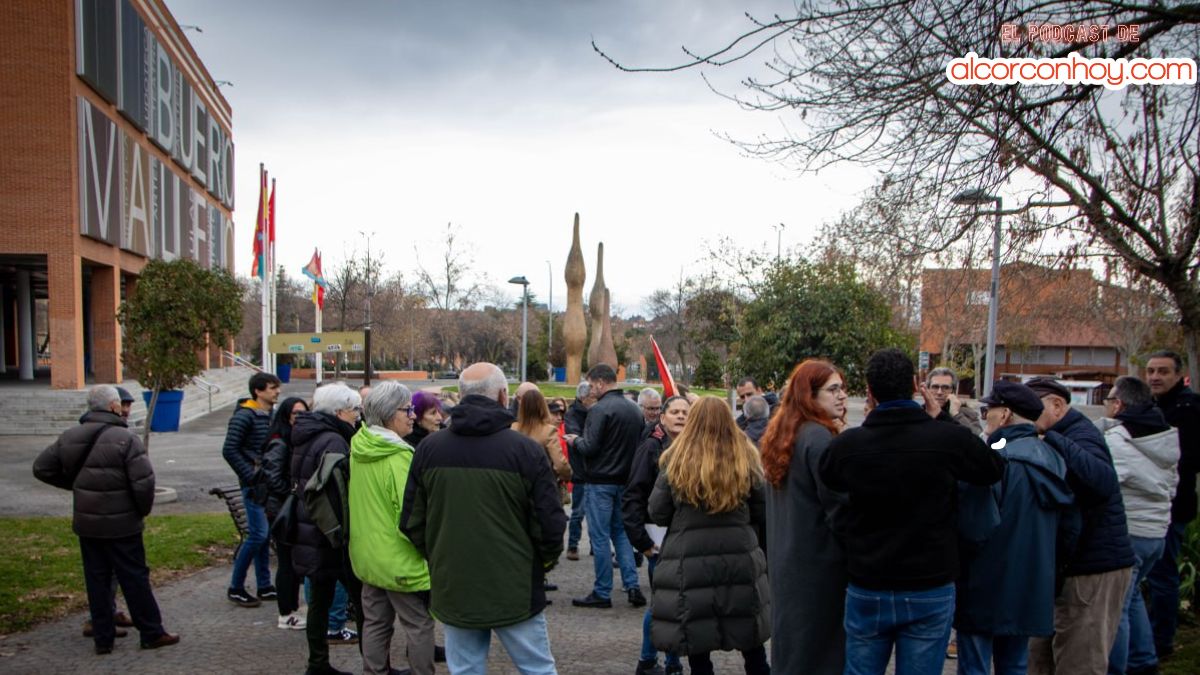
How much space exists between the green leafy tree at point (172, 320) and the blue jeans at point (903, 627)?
478 inches

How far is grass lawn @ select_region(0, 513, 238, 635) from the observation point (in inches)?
254

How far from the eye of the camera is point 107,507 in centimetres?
535

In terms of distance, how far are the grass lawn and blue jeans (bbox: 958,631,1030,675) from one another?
6.61 meters

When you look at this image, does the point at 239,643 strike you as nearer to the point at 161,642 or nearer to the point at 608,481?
the point at 161,642

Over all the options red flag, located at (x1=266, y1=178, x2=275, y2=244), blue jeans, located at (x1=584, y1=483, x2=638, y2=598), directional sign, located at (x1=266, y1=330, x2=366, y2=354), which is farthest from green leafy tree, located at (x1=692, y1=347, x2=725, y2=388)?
blue jeans, located at (x1=584, y1=483, x2=638, y2=598)

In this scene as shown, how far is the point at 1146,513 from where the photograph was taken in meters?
4.80

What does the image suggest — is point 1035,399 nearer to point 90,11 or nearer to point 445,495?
point 445,495

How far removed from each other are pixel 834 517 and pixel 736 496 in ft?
2.40

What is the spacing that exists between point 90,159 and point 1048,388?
26.6 meters

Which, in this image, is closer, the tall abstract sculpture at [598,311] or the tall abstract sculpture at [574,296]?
the tall abstract sculpture at [574,296]

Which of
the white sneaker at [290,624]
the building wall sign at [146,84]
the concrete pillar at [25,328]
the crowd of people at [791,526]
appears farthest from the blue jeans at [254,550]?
the concrete pillar at [25,328]

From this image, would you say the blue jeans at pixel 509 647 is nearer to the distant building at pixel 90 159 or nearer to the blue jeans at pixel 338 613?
the blue jeans at pixel 338 613

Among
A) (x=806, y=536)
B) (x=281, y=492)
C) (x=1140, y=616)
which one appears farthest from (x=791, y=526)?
(x=281, y=492)

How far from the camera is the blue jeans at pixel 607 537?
6723 millimetres
